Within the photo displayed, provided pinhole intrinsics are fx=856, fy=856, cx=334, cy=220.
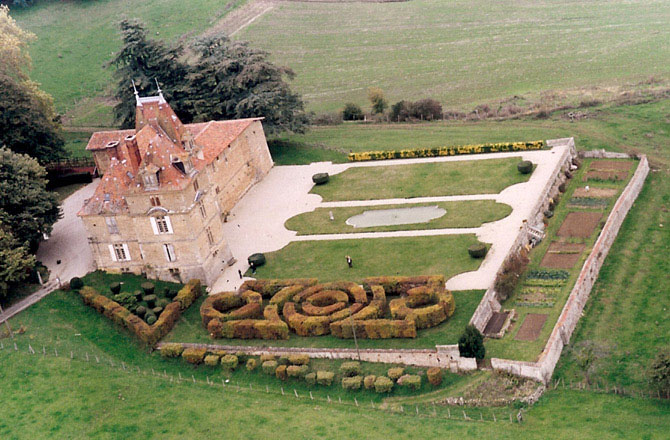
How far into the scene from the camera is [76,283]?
7338cm

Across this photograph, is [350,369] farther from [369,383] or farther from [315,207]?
[315,207]

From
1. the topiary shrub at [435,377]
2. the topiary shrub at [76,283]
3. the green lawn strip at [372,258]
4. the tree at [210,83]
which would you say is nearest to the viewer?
the topiary shrub at [435,377]

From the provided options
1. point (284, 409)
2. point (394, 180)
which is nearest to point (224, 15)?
point (394, 180)

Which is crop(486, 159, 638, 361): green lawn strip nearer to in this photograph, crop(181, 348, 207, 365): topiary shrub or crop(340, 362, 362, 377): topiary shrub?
crop(340, 362, 362, 377): topiary shrub

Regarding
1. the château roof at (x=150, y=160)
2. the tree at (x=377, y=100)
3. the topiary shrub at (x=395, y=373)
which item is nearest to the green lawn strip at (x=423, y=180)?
the tree at (x=377, y=100)

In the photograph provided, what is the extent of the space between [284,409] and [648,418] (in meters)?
23.2

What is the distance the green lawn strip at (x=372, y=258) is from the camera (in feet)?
234

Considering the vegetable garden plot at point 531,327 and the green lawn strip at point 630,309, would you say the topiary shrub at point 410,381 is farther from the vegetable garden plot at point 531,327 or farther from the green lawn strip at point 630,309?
the green lawn strip at point 630,309

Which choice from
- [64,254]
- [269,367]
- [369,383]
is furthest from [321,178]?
[369,383]

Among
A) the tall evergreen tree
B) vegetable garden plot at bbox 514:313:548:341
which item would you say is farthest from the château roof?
vegetable garden plot at bbox 514:313:548:341

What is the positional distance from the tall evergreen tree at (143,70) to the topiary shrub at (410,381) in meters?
53.3

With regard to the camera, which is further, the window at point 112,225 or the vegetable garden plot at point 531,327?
the window at point 112,225

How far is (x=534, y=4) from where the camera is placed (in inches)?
5492

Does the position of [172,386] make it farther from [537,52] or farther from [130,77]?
[537,52]
